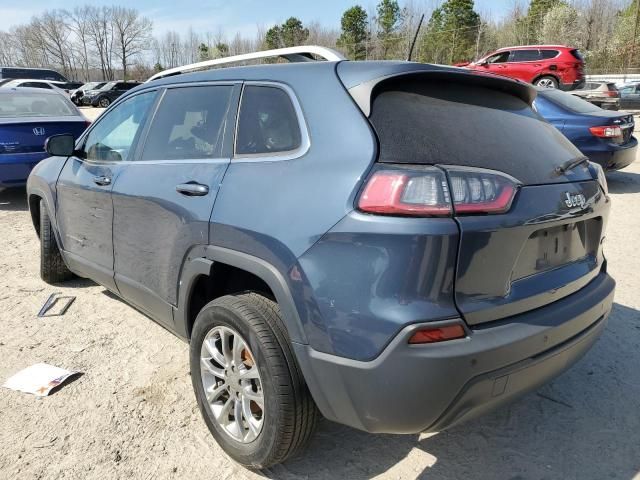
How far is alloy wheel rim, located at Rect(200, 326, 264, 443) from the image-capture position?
7.63ft

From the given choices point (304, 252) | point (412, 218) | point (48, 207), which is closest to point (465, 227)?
point (412, 218)

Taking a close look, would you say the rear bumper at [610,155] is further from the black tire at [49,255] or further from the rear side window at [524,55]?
the rear side window at [524,55]

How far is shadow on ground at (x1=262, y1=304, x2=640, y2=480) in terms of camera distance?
2.38 m

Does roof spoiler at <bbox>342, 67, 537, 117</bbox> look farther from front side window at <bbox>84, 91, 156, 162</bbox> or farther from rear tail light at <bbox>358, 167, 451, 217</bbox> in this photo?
front side window at <bbox>84, 91, 156, 162</bbox>

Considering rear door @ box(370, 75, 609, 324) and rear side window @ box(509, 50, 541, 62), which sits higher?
rear side window @ box(509, 50, 541, 62)

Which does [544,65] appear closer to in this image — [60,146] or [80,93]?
[60,146]

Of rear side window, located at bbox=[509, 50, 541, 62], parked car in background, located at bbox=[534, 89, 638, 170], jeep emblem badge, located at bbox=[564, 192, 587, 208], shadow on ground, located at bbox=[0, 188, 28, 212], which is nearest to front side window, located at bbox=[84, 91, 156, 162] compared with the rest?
jeep emblem badge, located at bbox=[564, 192, 587, 208]

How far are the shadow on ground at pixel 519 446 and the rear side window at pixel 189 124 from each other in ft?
5.04

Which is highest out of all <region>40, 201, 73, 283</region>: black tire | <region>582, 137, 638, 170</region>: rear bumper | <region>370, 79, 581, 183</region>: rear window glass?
<region>370, 79, 581, 183</region>: rear window glass

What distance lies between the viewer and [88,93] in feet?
114

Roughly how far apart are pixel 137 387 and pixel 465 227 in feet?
7.21

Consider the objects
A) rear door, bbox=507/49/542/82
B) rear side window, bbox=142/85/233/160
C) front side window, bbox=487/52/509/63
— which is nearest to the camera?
rear side window, bbox=142/85/233/160

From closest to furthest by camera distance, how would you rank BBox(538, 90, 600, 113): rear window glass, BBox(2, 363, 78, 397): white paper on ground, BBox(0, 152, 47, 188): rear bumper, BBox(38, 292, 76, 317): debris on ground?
BBox(2, 363, 78, 397): white paper on ground, BBox(38, 292, 76, 317): debris on ground, BBox(0, 152, 47, 188): rear bumper, BBox(538, 90, 600, 113): rear window glass

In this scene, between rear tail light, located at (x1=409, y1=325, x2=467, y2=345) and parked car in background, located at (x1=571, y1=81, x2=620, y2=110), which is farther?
parked car in background, located at (x1=571, y1=81, x2=620, y2=110)
